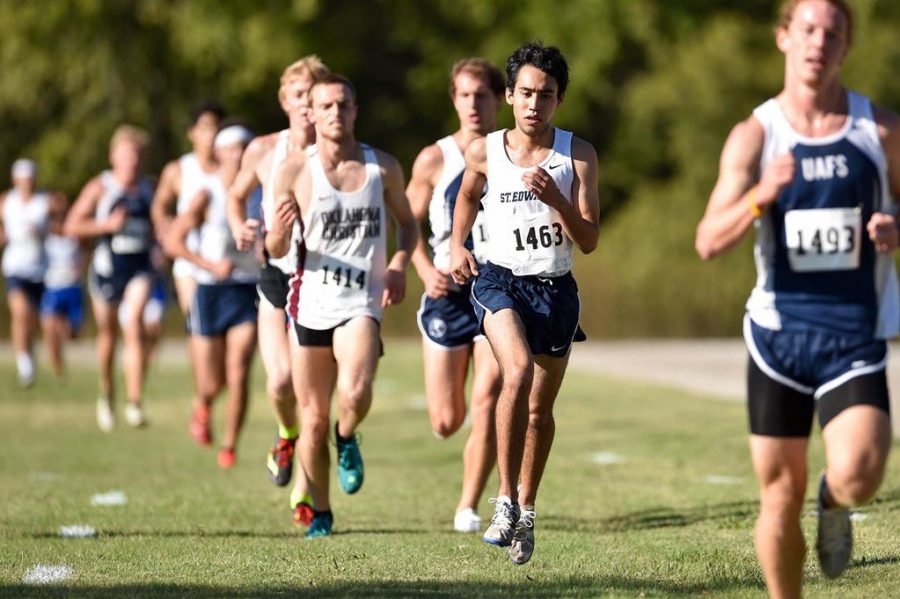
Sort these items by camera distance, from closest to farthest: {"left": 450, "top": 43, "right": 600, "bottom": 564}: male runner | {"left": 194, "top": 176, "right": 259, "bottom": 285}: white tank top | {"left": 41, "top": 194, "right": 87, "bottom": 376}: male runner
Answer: {"left": 450, "top": 43, "right": 600, "bottom": 564}: male runner
{"left": 194, "top": 176, "right": 259, "bottom": 285}: white tank top
{"left": 41, "top": 194, "right": 87, "bottom": 376}: male runner

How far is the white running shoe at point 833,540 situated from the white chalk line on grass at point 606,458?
6.45 meters

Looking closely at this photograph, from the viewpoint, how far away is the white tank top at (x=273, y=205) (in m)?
8.75

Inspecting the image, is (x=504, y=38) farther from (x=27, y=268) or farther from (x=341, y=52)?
(x=27, y=268)

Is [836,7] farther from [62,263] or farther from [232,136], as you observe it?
[62,263]

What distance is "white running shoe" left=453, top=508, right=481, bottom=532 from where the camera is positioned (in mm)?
8883

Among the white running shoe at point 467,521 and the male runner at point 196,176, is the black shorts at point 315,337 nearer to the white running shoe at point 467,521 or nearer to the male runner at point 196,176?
the white running shoe at point 467,521

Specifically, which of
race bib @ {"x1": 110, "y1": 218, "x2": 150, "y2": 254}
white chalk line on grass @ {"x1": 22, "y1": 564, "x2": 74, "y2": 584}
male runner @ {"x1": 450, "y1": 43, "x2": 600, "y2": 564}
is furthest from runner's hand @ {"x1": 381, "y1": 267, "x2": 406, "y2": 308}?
race bib @ {"x1": 110, "y1": 218, "x2": 150, "y2": 254}

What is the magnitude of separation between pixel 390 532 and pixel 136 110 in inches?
1201

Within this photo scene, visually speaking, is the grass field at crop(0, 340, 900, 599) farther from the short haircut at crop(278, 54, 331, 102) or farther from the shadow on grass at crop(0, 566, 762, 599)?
the short haircut at crop(278, 54, 331, 102)

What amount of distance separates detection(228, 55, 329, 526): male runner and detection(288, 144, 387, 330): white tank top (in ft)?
1.02

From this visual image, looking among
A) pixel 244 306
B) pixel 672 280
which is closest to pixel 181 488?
pixel 244 306

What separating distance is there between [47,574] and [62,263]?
15455mm

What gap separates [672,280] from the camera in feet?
106

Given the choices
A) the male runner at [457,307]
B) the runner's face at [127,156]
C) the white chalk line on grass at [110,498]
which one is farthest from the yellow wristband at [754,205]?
the runner's face at [127,156]
